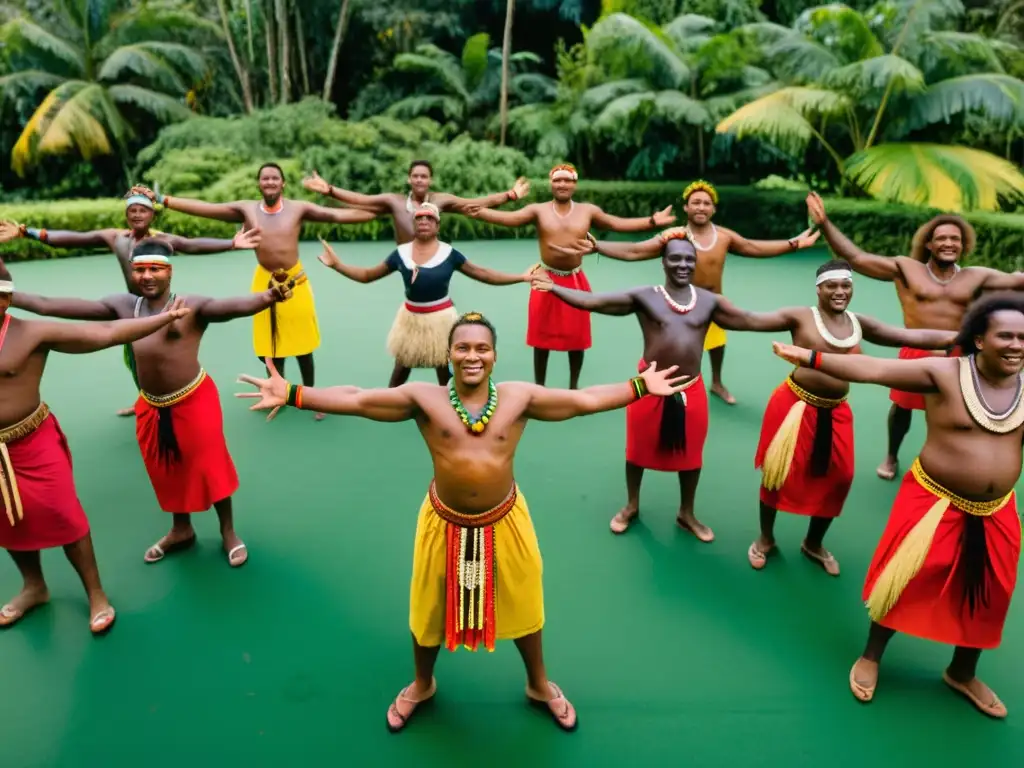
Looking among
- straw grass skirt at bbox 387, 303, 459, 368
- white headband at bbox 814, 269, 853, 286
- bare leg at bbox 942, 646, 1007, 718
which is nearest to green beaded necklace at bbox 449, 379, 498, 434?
white headband at bbox 814, 269, 853, 286

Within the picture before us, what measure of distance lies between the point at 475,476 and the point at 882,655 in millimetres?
1817

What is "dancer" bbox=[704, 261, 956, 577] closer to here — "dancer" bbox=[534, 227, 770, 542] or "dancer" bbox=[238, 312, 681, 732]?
"dancer" bbox=[534, 227, 770, 542]

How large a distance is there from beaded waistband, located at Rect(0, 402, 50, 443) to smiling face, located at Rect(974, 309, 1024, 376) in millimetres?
3363

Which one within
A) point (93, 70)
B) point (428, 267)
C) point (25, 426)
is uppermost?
point (93, 70)

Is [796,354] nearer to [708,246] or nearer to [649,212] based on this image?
[708,246]

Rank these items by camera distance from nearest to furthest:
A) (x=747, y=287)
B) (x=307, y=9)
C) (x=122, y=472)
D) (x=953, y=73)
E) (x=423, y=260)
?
(x=122, y=472) < (x=423, y=260) < (x=747, y=287) < (x=953, y=73) < (x=307, y=9)

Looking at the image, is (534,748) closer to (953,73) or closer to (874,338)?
(874,338)

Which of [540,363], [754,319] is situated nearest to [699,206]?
[540,363]

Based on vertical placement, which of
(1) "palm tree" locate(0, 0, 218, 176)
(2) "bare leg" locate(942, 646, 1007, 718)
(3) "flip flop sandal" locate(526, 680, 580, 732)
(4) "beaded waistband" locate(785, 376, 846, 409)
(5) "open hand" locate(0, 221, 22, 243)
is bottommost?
(3) "flip flop sandal" locate(526, 680, 580, 732)

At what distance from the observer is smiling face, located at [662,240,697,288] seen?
3.31 metres

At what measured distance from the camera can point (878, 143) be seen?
11.8 meters

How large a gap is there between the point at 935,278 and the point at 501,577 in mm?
3099

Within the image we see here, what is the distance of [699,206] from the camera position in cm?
476

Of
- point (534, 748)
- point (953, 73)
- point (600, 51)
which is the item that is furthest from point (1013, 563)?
point (600, 51)
